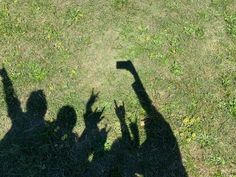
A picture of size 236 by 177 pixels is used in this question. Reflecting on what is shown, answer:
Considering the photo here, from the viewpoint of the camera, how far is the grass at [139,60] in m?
9.94

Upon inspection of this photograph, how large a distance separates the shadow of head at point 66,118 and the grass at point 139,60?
124mm

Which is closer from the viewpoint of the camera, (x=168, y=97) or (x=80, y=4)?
(x=168, y=97)

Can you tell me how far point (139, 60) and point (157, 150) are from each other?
2.97m

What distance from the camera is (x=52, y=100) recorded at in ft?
34.5

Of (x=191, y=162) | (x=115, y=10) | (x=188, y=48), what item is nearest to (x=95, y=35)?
(x=115, y=10)

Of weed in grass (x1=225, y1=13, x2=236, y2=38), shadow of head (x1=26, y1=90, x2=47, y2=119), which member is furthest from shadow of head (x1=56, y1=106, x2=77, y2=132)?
weed in grass (x1=225, y1=13, x2=236, y2=38)

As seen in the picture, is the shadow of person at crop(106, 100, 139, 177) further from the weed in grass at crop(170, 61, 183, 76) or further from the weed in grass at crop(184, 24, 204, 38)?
the weed in grass at crop(184, 24, 204, 38)

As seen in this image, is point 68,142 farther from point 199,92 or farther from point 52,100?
point 199,92

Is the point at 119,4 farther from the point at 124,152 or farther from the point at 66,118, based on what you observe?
the point at 124,152

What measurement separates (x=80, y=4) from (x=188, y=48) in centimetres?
369

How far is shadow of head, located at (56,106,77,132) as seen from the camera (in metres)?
9.90

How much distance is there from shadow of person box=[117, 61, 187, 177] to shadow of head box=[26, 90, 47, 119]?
7.85 feet

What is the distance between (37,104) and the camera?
10.4 metres

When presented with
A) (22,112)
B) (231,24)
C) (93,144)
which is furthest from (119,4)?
(93,144)
